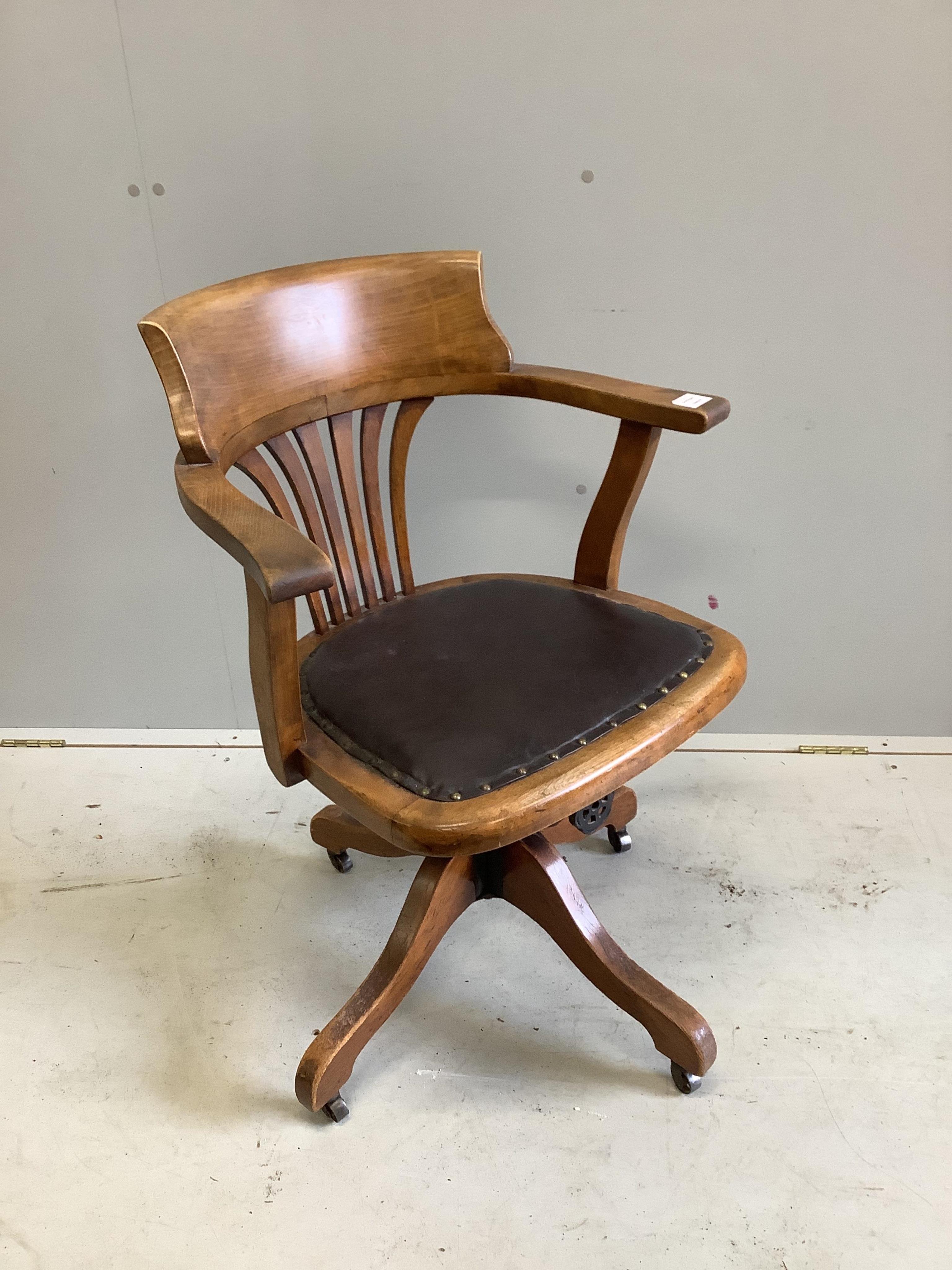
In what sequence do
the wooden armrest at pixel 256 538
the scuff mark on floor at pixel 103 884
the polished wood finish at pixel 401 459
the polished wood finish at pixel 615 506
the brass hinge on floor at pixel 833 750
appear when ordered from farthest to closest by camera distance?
the brass hinge on floor at pixel 833 750 < the scuff mark on floor at pixel 103 884 < the polished wood finish at pixel 401 459 < the polished wood finish at pixel 615 506 < the wooden armrest at pixel 256 538

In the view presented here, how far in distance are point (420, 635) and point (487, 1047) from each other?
561 mm

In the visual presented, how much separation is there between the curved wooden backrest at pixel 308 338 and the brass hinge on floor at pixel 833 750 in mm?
965

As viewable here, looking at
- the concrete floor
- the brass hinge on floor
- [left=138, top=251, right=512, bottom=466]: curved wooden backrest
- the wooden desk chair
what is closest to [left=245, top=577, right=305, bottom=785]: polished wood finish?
the wooden desk chair

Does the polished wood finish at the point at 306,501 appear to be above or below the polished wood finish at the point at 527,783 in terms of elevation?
above

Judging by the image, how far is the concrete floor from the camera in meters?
1.09

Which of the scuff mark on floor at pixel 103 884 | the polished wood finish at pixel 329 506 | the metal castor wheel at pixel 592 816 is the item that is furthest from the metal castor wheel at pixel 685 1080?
the scuff mark on floor at pixel 103 884

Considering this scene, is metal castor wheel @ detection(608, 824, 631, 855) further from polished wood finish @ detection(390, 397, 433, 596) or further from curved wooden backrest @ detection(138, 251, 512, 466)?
curved wooden backrest @ detection(138, 251, 512, 466)

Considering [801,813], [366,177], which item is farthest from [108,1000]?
[366,177]

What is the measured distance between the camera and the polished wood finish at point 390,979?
1.17 meters

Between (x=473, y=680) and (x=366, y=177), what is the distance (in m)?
0.88

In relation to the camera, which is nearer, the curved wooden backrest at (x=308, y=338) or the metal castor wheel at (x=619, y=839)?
the curved wooden backrest at (x=308, y=338)

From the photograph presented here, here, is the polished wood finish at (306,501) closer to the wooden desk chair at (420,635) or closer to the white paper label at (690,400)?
the wooden desk chair at (420,635)

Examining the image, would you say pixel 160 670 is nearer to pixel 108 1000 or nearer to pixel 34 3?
pixel 108 1000

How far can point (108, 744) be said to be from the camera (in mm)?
1967
